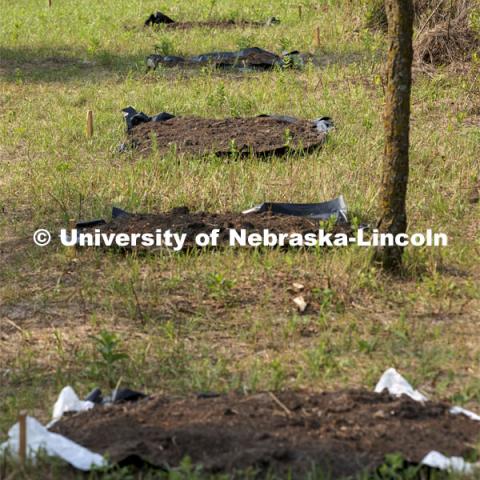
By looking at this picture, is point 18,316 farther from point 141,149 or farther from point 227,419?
point 141,149

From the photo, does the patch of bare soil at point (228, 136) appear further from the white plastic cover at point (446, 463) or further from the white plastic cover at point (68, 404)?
the white plastic cover at point (446, 463)

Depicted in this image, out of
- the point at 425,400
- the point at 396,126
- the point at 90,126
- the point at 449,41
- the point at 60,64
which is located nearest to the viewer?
the point at 425,400

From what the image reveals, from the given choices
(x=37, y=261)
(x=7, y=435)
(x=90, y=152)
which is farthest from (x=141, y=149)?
(x=7, y=435)

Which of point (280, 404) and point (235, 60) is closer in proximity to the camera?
point (280, 404)

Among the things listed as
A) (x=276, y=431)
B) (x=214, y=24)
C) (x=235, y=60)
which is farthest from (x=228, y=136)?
(x=214, y=24)

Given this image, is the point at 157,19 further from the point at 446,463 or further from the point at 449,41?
the point at 446,463

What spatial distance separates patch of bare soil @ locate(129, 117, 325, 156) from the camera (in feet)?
26.2

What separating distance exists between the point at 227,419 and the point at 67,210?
342 centimetres

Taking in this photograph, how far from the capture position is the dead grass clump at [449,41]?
→ 1055cm

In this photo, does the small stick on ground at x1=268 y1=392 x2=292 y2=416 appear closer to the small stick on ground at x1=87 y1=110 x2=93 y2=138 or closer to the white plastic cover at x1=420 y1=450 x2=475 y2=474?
the white plastic cover at x1=420 y1=450 x2=475 y2=474

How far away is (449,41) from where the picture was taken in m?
10.7

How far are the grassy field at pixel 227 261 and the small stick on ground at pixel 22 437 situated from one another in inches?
21.5

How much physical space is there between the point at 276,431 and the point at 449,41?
775 centimetres

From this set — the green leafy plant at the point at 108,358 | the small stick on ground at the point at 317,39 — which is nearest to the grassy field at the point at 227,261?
the green leafy plant at the point at 108,358
